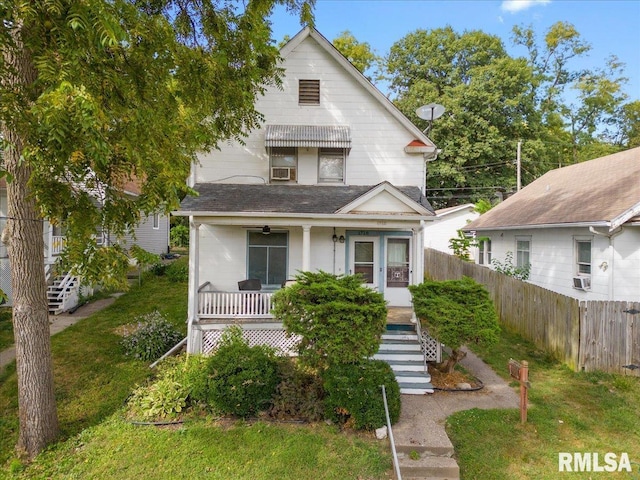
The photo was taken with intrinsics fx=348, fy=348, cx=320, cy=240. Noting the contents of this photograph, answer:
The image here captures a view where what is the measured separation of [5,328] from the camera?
10133mm

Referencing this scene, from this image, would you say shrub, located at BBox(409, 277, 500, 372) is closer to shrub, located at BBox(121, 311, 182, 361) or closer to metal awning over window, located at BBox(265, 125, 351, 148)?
metal awning over window, located at BBox(265, 125, 351, 148)

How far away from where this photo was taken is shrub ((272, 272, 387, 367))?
573 centimetres

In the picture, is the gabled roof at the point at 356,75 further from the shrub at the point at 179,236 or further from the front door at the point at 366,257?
the shrub at the point at 179,236

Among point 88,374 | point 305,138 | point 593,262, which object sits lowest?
point 88,374

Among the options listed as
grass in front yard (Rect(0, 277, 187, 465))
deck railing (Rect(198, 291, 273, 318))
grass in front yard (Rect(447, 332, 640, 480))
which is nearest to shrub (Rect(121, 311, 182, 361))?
grass in front yard (Rect(0, 277, 187, 465))

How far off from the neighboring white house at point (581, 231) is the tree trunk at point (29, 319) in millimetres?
12251

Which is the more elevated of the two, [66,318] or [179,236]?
[179,236]

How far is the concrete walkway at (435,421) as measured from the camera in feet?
15.3

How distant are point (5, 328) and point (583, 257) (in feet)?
56.7

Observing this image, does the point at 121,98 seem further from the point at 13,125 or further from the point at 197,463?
the point at 197,463

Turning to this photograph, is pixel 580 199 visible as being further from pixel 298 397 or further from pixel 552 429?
pixel 298 397

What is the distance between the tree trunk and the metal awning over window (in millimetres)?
5293

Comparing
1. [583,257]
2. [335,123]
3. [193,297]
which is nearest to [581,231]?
[583,257]

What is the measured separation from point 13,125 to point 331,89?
7.64 m
